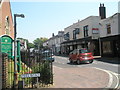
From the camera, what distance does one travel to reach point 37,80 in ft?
21.5

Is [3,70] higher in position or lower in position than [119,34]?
lower

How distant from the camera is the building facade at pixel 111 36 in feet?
74.4

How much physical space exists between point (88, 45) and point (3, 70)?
80.8ft

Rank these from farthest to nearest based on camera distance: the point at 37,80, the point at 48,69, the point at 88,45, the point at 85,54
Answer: the point at 88,45, the point at 85,54, the point at 48,69, the point at 37,80

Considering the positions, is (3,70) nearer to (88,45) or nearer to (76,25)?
(88,45)

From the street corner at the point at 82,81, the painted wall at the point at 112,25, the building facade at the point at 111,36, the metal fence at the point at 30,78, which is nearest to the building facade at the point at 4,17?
the metal fence at the point at 30,78

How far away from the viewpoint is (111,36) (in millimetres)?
23391

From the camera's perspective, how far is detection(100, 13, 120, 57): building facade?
22.7 m

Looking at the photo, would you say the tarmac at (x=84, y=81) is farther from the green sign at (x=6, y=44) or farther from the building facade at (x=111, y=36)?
the building facade at (x=111, y=36)

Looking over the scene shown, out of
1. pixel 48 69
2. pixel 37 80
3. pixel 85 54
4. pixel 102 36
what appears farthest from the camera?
pixel 102 36

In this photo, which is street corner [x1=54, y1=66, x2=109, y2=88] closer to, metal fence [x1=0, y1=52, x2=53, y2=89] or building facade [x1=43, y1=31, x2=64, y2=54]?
metal fence [x1=0, y1=52, x2=53, y2=89]

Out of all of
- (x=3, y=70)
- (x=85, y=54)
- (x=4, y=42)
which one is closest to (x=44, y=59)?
(x=3, y=70)

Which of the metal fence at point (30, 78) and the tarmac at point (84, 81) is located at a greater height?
the metal fence at point (30, 78)

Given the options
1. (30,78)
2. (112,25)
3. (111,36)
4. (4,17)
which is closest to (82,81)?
Result: (30,78)
